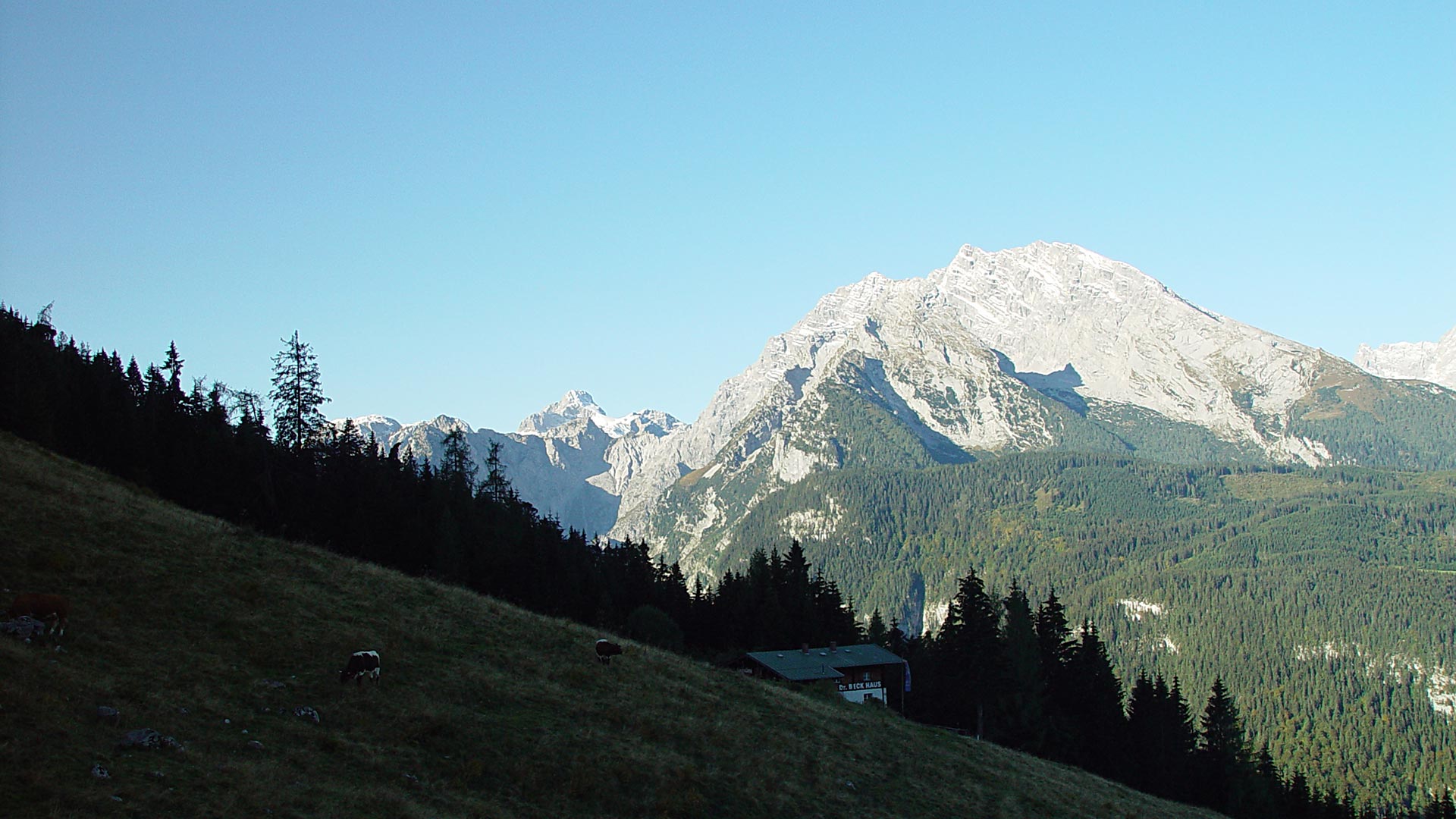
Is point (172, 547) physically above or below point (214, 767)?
above

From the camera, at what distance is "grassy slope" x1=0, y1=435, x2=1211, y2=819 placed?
2242 centimetres

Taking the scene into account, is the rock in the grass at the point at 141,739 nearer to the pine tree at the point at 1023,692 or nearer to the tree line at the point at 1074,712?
the tree line at the point at 1074,712

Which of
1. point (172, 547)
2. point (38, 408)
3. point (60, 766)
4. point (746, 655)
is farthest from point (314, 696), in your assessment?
point (746, 655)

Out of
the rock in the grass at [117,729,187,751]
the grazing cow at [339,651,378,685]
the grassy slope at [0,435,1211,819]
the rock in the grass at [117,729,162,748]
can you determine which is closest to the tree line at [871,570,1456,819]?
the grassy slope at [0,435,1211,819]

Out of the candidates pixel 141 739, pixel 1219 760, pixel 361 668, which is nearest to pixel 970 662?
pixel 1219 760

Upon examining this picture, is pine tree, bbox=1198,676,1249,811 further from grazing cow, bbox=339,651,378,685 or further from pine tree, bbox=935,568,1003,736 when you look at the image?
grazing cow, bbox=339,651,378,685

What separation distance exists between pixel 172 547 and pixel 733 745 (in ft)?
76.1

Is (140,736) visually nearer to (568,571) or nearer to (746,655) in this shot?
(746,655)

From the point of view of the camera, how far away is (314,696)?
28797 millimetres

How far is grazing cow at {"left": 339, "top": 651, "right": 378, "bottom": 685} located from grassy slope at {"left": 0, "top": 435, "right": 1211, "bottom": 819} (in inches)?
21.5

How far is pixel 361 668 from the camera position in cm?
3069

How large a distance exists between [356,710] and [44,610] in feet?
28.8

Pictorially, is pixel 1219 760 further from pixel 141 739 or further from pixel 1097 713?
pixel 141 739

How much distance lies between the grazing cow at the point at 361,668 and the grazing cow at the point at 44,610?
7.74 metres
